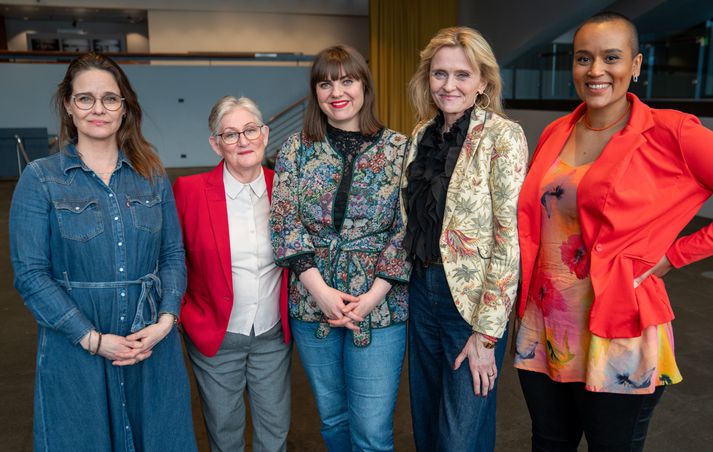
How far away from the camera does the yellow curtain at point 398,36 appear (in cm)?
1316

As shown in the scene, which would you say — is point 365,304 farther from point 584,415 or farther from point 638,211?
point 638,211

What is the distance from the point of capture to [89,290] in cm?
157

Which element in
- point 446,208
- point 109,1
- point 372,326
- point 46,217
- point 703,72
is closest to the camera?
point 46,217

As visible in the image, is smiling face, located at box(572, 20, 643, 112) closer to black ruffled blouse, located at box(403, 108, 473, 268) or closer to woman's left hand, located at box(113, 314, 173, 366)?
black ruffled blouse, located at box(403, 108, 473, 268)

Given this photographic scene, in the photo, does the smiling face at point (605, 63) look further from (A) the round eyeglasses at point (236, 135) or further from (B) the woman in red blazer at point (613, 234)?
(A) the round eyeglasses at point (236, 135)

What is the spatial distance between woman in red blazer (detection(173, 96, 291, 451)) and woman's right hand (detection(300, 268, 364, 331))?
0.22m

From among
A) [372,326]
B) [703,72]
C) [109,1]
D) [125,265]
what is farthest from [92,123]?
[109,1]

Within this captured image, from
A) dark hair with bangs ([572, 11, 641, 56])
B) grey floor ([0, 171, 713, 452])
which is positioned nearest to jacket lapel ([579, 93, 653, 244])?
dark hair with bangs ([572, 11, 641, 56])

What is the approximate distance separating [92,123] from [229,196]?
0.48m

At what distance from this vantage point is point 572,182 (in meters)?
1.53

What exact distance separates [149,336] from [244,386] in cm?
51

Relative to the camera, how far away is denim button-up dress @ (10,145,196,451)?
4.95 feet

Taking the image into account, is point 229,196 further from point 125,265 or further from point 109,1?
point 109,1

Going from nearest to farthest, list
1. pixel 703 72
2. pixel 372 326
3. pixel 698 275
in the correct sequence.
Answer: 1. pixel 372 326
2. pixel 698 275
3. pixel 703 72
